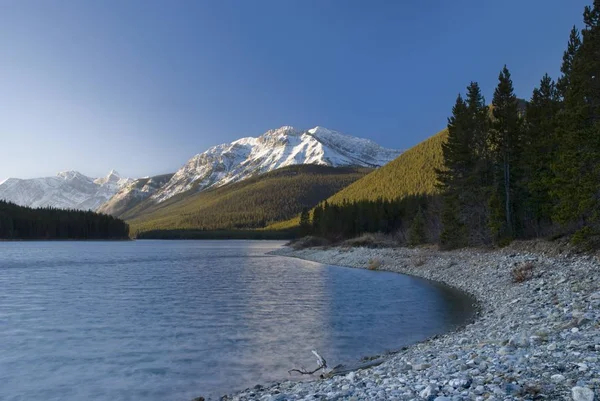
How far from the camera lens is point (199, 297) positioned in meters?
34.4

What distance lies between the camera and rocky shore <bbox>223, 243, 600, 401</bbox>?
841 cm

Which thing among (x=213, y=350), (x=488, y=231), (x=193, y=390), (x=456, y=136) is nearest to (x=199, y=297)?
(x=213, y=350)

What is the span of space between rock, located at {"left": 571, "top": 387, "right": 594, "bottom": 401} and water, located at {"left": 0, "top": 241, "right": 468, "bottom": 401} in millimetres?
9664

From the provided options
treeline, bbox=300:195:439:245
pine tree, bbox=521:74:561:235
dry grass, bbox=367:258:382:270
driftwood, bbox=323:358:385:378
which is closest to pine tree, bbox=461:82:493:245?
pine tree, bbox=521:74:561:235

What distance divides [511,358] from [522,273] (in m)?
21.2

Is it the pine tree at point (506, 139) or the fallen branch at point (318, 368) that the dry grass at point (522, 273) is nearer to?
the pine tree at point (506, 139)

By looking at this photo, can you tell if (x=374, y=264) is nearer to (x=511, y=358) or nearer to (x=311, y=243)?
(x=511, y=358)

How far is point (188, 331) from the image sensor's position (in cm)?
2206

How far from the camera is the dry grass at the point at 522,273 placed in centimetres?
2872

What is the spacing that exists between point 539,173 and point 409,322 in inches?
1084

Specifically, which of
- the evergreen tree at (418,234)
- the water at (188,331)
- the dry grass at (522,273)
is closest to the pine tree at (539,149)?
the dry grass at (522,273)

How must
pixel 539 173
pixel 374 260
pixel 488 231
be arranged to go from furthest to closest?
pixel 374 260 < pixel 488 231 < pixel 539 173

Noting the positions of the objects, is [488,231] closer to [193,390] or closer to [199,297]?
[199,297]

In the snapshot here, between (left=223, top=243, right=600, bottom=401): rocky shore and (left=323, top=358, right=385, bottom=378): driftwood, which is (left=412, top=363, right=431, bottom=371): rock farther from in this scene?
(left=323, top=358, right=385, bottom=378): driftwood
